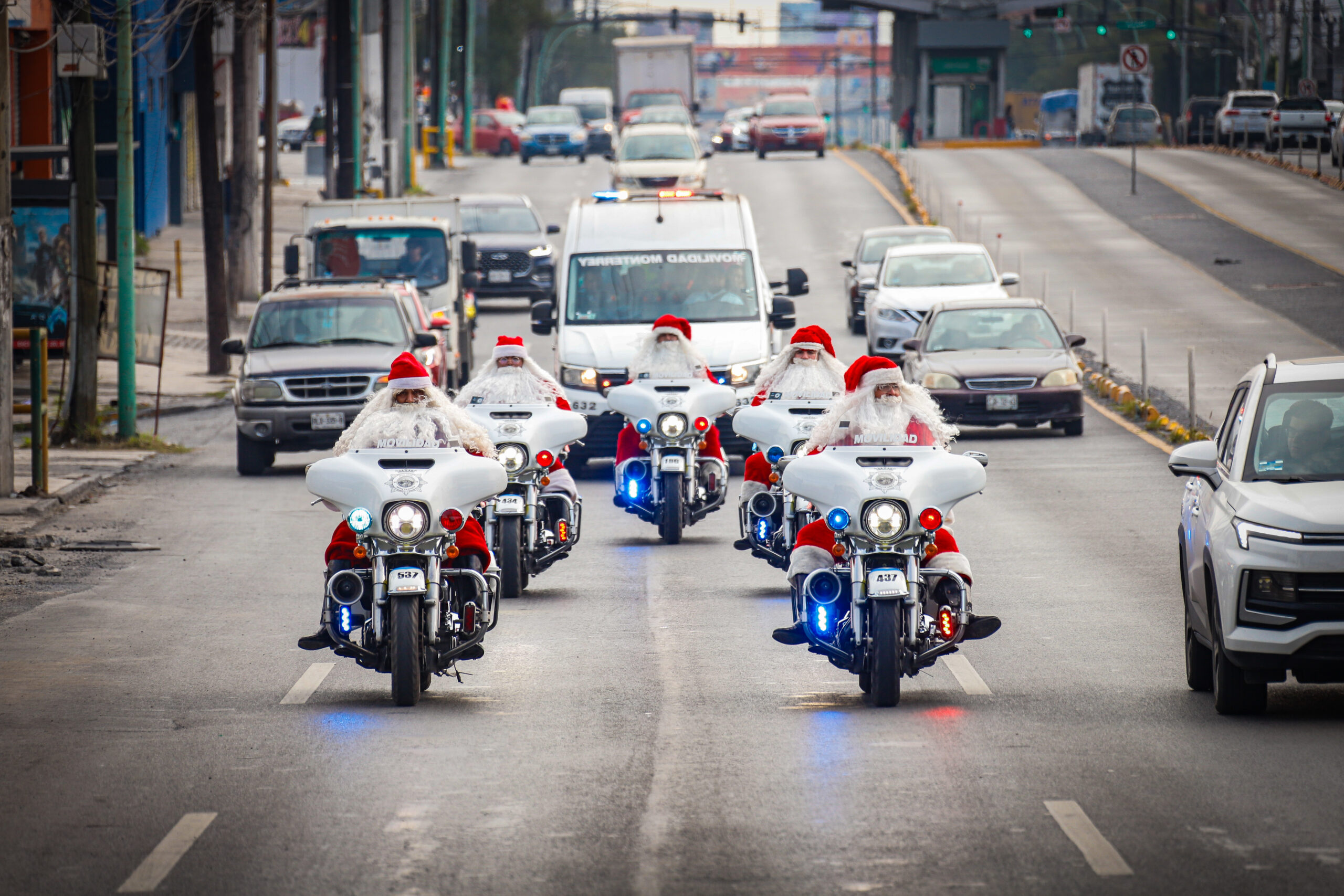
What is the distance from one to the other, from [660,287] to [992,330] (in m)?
5.32

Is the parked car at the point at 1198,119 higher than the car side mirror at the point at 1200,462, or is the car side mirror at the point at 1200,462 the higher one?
the parked car at the point at 1198,119

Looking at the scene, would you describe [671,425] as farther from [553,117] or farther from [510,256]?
[553,117]

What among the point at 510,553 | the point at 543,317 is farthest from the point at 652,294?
the point at 510,553

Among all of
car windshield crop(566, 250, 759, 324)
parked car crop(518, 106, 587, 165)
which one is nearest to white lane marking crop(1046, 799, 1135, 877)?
car windshield crop(566, 250, 759, 324)

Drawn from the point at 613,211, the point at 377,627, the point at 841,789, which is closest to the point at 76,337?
the point at 613,211

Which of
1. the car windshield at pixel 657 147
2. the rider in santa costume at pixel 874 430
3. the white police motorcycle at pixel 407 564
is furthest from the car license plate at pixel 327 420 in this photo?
the car windshield at pixel 657 147

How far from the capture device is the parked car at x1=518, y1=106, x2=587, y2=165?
2813 inches

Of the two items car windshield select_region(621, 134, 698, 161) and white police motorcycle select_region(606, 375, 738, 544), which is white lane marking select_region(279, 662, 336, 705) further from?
car windshield select_region(621, 134, 698, 161)

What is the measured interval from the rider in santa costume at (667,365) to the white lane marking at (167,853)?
27.2 feet

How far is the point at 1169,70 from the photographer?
11175cm

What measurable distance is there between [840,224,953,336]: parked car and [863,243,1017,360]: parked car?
5.84ft

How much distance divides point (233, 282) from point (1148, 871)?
34.0 m

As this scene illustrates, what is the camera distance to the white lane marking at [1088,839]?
24.0 ft

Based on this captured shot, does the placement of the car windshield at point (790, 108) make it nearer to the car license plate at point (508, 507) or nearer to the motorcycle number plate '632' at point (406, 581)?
the car license plate at point (508, 507)
